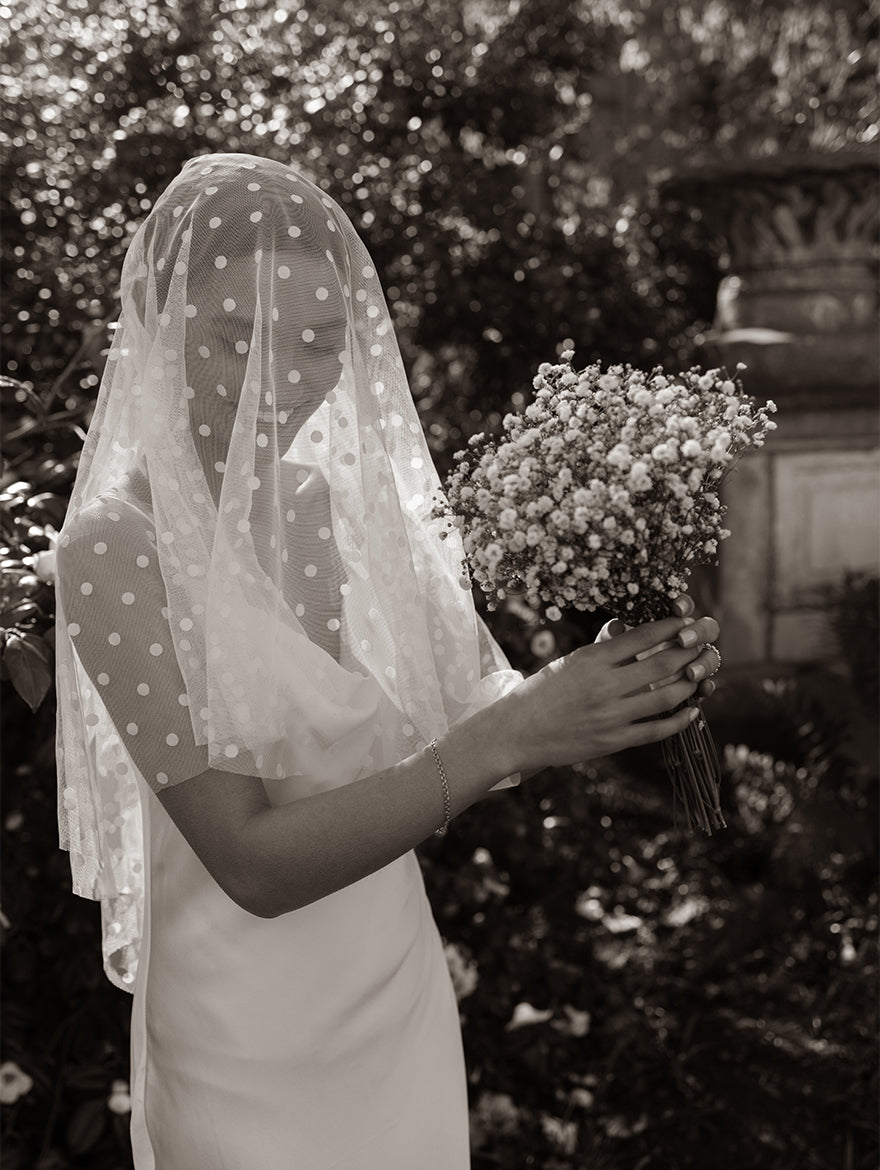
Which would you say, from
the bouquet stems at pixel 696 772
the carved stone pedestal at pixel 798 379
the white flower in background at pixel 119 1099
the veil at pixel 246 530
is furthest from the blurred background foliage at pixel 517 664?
the bouquet stems at pixel 696 772

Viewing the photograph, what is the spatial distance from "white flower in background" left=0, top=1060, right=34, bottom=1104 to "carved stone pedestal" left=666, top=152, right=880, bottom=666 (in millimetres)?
3197

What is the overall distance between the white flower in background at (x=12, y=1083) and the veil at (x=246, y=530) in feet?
3.57

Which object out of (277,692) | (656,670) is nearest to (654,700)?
(656,670)

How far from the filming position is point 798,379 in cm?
473

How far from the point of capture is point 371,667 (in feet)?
5.58

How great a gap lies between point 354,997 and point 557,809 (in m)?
1.87

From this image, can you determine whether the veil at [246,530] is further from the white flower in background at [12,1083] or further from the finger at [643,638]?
the white flower in background at [12,1083]

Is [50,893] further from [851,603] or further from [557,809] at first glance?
[851,603]

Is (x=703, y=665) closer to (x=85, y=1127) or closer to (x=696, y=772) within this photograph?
(x=696, y=772)

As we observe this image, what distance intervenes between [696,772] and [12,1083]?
6.00 feet

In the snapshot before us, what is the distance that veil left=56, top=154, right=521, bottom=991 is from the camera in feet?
4.95

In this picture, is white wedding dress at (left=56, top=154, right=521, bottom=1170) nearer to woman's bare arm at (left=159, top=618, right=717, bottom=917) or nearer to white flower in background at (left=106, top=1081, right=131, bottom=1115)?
woman's bare arm at (left=159, top=618, right=717, bottom=917)

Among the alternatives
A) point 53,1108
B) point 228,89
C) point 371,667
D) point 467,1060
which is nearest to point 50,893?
point 53,1108

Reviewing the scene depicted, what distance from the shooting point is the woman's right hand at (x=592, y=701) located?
147 cm
